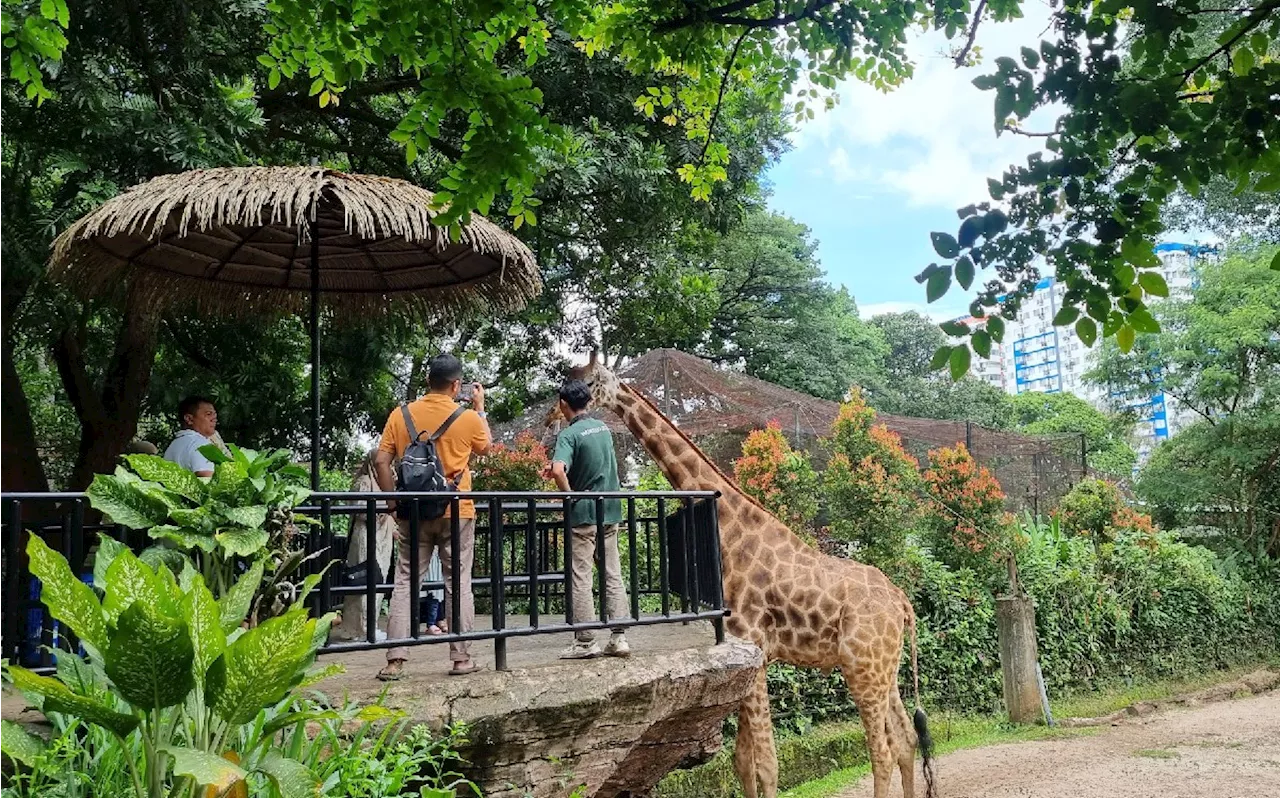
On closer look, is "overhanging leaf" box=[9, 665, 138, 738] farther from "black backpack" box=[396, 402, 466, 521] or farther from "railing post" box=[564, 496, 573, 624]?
"railing post" box=[564, 496, 573, 624]

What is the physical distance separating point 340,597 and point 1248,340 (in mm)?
16537

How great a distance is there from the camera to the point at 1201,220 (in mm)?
20484

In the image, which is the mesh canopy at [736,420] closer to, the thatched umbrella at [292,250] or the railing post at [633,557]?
the thatched umbrella at [292,250]

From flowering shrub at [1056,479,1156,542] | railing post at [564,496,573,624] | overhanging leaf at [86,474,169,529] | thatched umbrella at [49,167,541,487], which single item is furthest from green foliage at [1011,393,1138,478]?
overhanging leaf at [86,474,169,529]

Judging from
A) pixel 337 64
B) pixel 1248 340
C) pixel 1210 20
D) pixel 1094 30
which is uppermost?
pixel 1210 20

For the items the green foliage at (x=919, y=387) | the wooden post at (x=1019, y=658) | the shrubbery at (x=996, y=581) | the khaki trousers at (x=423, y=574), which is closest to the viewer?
the khaki trousers at (x=423, y=574)

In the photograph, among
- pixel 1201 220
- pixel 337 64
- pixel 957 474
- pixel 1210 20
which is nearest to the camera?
pixel 337 64

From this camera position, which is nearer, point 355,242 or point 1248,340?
point 355,242

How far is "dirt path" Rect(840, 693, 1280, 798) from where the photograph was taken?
27.0ft

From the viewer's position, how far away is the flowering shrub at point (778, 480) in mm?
10258

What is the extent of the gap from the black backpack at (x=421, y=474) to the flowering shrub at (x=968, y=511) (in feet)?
25.8

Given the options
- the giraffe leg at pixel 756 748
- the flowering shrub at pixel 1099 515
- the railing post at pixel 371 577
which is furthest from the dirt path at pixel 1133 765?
the railing post at pixel 371 577

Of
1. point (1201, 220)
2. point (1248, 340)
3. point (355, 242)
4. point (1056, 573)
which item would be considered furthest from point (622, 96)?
point (1201, 220)

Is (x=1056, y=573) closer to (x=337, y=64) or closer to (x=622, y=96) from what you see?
(x=622, y=96)
